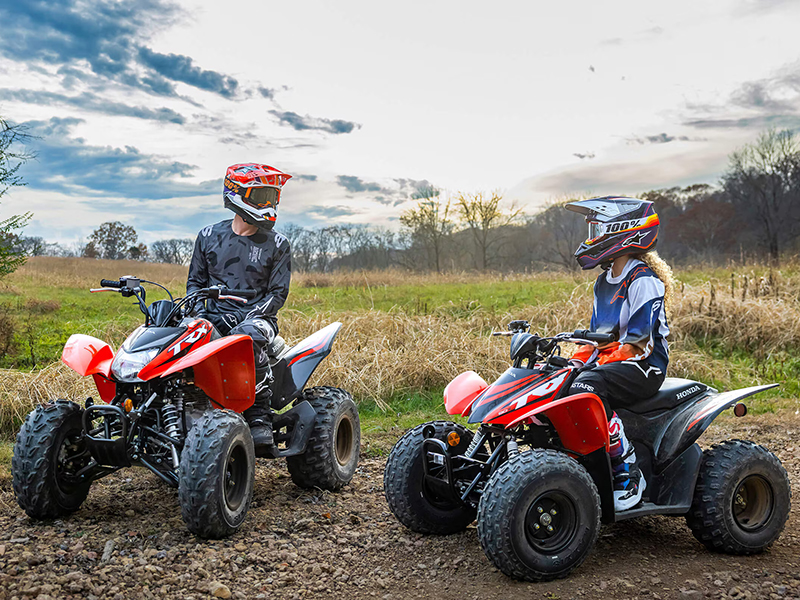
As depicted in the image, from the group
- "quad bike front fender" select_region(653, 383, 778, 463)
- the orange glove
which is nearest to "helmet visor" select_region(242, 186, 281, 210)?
the orange glove

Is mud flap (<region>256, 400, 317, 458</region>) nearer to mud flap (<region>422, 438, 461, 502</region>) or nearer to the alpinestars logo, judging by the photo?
mud flap (<region>422, 438, 461, 502</region>)

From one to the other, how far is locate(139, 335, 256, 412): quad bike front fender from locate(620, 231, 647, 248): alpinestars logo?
7.96 feet

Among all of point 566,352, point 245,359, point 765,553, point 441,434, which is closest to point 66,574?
point 245,359

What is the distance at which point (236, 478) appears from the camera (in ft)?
14.6

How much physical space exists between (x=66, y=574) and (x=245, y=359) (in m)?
1.60

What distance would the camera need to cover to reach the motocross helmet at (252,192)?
518cm

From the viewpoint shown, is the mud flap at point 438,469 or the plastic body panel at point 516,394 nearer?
the plastic body panel at point 516,394

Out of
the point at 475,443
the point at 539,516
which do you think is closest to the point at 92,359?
the point at 475,443

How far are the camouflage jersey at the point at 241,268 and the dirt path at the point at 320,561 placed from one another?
1438 millimetres

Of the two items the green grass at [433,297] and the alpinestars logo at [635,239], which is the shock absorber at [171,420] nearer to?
the alpinestars logo at [635,239]

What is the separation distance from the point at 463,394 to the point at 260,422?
1666 millimetres

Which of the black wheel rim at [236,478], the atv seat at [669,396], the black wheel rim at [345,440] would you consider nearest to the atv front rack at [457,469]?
the atv seat at [669,396]

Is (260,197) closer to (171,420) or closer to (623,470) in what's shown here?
(171,420)

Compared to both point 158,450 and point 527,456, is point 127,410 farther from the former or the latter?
point 527,456
